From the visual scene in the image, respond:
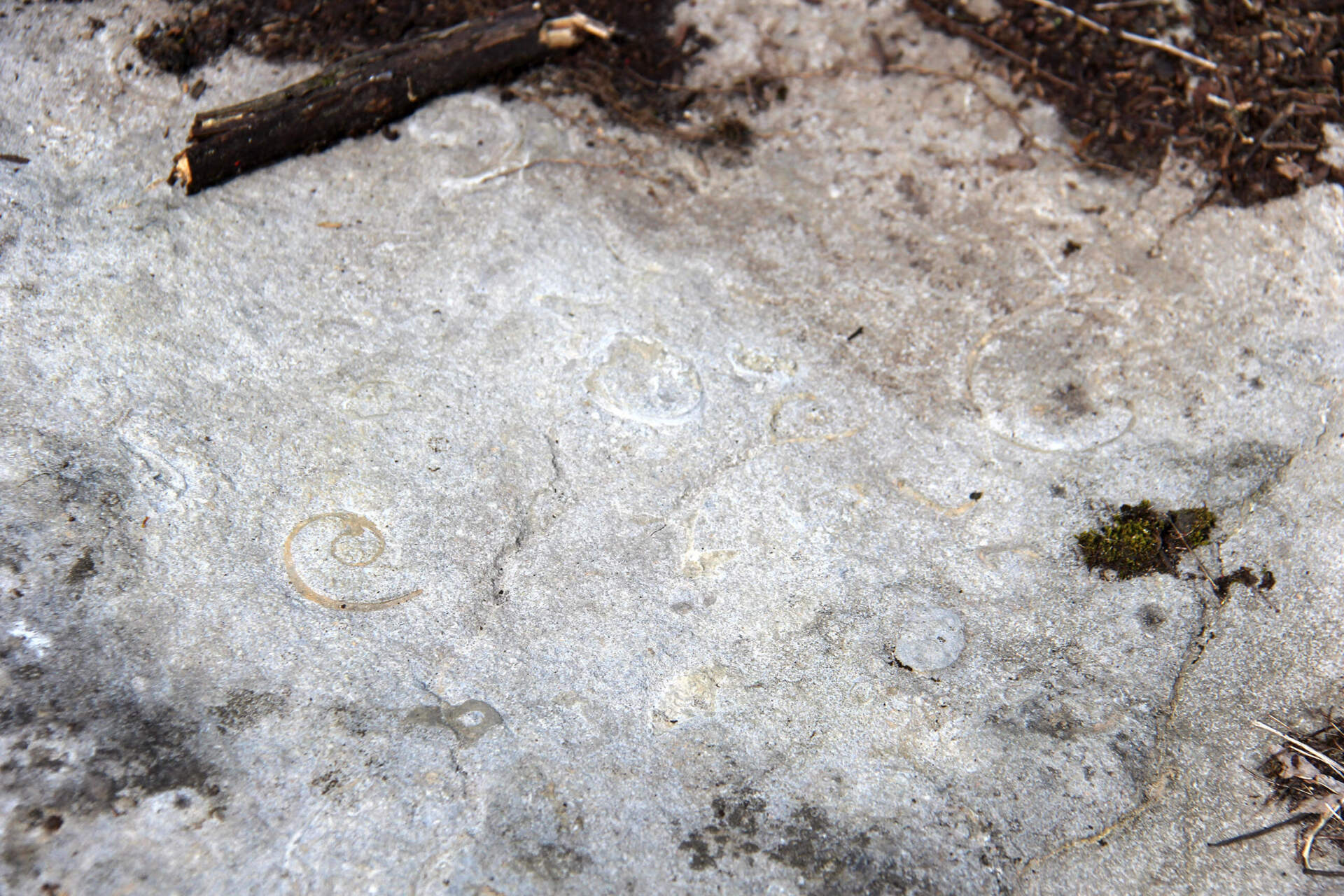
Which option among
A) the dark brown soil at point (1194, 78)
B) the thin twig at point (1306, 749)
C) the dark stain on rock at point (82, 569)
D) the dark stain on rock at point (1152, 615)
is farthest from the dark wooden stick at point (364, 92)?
the thin twig at point (1306, 749)

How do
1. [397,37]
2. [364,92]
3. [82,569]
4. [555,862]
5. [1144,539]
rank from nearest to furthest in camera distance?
[555,862]
[82,569]
[1144,539]
[364,92]
[397,37]

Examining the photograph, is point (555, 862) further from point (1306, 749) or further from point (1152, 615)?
point (1306, 749)

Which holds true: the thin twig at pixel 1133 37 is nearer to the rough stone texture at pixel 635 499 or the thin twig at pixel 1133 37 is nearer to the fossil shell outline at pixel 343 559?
the rough stone texture at pixel 635 499

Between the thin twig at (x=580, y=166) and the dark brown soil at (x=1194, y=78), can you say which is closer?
the thin twig at (x=580, y=166)

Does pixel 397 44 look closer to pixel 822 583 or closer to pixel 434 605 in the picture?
pixel 434 605

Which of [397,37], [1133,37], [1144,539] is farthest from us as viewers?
[1133,37]

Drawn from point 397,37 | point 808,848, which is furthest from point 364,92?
point 808,848

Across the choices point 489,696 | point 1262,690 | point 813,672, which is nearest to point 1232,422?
point 1262,690
